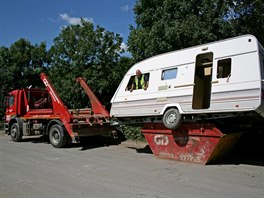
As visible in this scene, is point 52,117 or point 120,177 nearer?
point 120,177

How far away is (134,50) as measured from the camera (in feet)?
47.9

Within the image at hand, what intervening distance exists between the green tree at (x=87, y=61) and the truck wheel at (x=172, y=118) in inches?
300

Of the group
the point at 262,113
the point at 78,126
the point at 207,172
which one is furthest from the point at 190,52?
the point at 78,126

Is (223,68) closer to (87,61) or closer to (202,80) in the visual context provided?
(202,80)

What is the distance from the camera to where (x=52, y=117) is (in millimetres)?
12984

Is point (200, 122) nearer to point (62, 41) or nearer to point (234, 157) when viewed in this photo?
point (234, 157)

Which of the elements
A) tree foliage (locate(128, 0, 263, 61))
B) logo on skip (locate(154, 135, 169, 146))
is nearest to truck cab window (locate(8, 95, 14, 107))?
tree foliage (locate(128, 0, 263, 61))

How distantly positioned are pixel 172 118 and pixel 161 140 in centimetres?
92

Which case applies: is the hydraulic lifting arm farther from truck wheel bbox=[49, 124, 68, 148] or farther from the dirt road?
the dirt road

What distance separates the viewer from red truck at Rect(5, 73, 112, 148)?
40.2ft

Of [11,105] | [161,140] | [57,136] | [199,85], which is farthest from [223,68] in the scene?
[11,105]

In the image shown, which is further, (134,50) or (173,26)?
(134,50)

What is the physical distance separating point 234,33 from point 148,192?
8.80 m

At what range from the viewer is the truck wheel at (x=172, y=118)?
8938 millimetres
